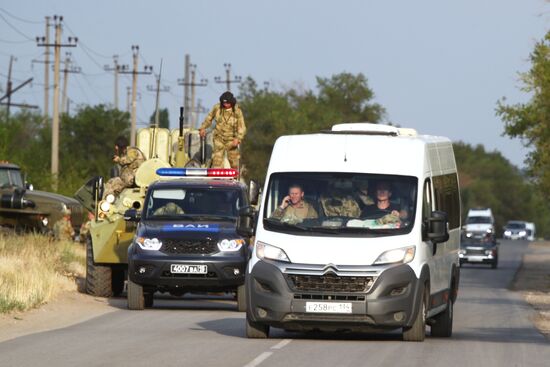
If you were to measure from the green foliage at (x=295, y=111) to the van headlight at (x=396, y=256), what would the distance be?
7599 centimetres

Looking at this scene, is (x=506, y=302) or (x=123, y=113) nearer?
(x=506, y=302)

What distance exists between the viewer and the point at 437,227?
18.0m

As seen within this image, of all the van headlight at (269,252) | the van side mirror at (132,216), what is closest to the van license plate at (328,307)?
the van headlight at (269,252)

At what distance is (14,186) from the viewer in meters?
40.6

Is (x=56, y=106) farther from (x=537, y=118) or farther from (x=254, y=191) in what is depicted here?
(x=254, y=191)

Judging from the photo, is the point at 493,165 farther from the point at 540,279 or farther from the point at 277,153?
the point at 277,153

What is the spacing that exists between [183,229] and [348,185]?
19.8 ft

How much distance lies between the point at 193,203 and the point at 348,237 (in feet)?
25.4

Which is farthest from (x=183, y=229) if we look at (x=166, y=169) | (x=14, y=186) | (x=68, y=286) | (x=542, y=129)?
(x=542, y=129)

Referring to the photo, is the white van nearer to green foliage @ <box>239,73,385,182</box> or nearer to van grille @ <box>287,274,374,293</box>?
van grille @ <box>287,274,374,293</box>

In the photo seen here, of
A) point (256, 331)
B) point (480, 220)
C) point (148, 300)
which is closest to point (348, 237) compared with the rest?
point (256, 331)

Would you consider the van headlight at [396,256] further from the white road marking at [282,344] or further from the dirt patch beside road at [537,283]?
the dirt patch beside road at [537,283]

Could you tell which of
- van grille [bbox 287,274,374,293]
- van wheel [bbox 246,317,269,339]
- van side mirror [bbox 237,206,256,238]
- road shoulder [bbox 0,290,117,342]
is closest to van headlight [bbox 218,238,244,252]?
road shoulder [bbox 0,290,117,342]

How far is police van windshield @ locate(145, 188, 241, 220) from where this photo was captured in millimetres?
24766
